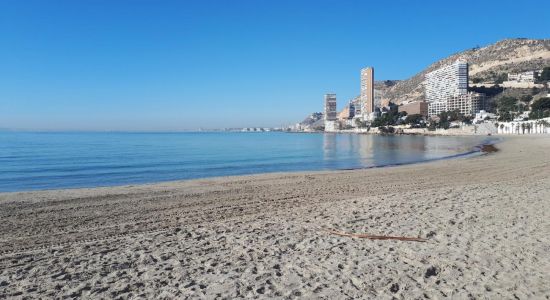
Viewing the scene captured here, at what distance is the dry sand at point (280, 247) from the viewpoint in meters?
5.04

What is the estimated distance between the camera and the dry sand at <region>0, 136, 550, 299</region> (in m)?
5.04

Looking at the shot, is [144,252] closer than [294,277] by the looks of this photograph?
No

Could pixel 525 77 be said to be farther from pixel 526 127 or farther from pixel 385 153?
pixel 385 153

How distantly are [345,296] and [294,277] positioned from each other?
2.76 feet

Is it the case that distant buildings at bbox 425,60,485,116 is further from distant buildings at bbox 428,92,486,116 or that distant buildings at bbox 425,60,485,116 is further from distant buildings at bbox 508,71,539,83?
distant buildings at bbox 508,71,539,83

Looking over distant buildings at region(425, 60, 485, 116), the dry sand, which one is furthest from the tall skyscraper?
the dry sand

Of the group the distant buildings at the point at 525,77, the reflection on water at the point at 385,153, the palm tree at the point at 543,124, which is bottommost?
the reflection on water at the point at 385,153

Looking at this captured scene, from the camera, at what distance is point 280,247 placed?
6754mm

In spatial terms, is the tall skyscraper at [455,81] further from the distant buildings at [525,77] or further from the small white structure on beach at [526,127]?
the small white structure on beach at [526,127]

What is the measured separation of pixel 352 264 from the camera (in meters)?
5.86

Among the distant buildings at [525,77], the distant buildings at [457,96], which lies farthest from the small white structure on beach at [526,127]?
the distant buildings at [525,77]

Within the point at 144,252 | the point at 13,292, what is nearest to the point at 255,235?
the point at 144,252

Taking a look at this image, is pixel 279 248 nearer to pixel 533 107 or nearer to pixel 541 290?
pixel 541 290

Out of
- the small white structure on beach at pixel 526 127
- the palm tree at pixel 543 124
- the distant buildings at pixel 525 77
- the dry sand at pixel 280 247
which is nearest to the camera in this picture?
the dry sand at pixel 280 247
